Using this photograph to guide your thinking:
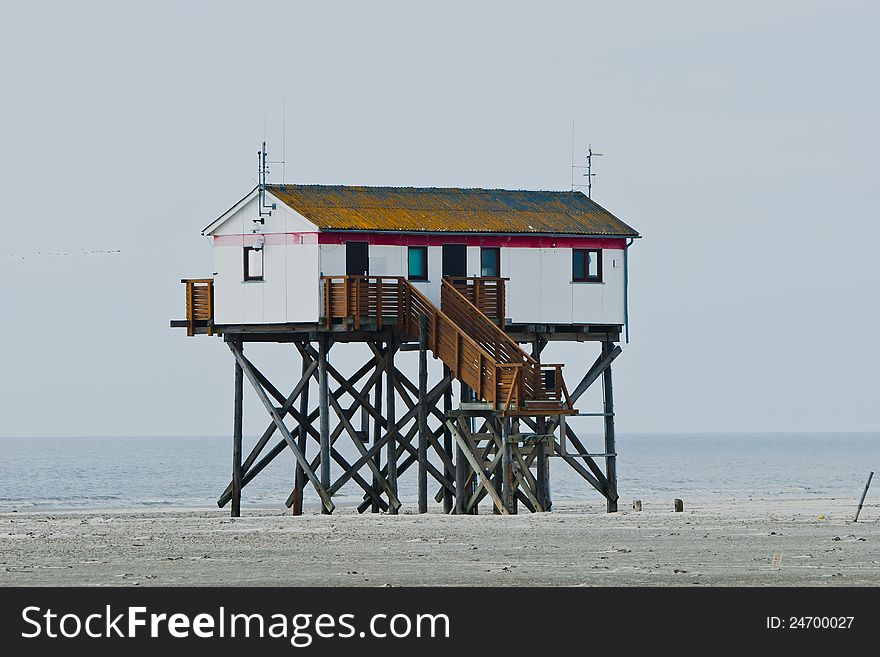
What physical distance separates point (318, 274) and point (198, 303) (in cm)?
378

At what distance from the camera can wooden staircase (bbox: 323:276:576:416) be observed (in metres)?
41.9

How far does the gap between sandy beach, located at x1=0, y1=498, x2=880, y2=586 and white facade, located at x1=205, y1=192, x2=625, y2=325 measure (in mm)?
5542

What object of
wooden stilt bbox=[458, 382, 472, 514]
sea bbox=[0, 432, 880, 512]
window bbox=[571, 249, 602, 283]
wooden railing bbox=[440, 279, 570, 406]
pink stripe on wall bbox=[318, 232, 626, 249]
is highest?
pink stripe on wall bbox=[318, 232, 626, 249]

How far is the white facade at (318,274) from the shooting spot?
44125 mm

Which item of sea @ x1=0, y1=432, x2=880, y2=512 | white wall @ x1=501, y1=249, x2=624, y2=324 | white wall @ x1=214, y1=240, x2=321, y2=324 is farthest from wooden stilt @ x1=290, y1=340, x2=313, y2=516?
sea @ x1=0, y1=432, x2=880, y2=512

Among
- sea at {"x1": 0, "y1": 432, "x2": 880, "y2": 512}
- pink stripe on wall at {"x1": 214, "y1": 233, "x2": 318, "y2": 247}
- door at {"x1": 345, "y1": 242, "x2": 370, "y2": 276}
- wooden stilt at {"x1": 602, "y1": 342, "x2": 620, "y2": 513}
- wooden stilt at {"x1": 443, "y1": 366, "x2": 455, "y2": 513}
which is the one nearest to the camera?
pink stripe on wall at {"x1": 214, "y1": 233, "x2": 318, "y2": 247}

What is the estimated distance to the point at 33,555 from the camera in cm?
3209

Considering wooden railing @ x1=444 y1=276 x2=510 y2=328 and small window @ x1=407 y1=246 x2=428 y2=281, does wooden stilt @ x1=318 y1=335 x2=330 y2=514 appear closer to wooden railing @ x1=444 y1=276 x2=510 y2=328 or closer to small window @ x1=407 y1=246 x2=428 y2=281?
small window @ x1=407 y1=246 x2=428 y2=281

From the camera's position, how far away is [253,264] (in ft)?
148

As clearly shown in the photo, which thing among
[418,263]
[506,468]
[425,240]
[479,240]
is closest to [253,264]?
[418,263]

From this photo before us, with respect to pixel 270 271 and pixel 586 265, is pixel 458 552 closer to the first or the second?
pixel 270 271
